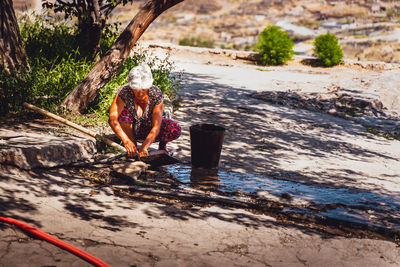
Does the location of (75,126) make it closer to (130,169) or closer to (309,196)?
(130,169)

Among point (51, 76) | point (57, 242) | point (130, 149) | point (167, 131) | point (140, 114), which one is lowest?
point (57, 242)

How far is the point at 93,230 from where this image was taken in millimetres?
3162

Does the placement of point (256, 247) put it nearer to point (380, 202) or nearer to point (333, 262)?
point (333, 262)

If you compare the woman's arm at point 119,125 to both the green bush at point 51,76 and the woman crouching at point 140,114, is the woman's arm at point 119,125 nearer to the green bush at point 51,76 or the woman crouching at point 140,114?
the woman crouching at point 140,114

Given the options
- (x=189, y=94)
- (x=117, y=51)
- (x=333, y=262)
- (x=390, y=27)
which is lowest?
(x=333, y=262)

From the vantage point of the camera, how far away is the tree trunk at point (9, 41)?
615 centimetres

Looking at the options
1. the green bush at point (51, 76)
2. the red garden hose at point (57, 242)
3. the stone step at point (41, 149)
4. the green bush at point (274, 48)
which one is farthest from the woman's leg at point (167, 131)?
the green bush at point (274, 48)

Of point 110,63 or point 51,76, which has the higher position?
point 110,63

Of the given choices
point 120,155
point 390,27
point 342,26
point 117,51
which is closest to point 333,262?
point 120,155

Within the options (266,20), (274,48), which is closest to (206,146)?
(274,48)

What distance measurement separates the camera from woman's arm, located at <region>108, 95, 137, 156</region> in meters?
4.66

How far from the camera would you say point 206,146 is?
495cm

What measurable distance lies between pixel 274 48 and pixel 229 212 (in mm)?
14304

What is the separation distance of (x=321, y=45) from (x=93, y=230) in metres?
15.9
